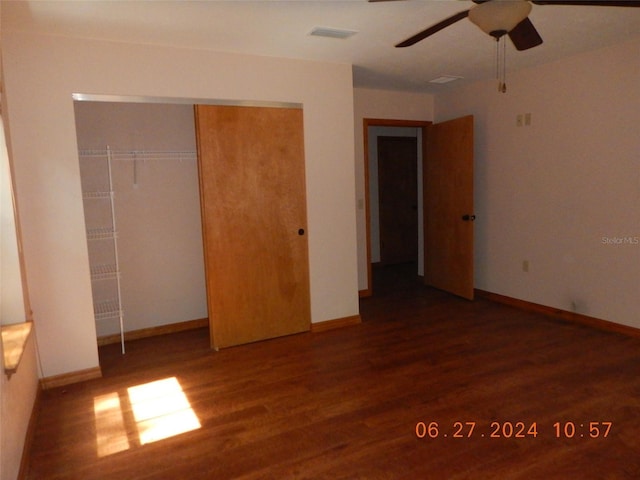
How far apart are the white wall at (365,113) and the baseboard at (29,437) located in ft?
11.0

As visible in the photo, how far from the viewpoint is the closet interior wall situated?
12.6ft

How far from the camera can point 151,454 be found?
2.26 meters

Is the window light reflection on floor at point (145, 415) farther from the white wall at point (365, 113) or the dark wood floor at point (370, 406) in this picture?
the white wall at point (365, 113)

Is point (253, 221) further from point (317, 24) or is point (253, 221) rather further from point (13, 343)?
point (13, 343)

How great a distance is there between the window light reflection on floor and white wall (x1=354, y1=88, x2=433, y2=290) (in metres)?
2.74

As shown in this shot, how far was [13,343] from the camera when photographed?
7.60 ft

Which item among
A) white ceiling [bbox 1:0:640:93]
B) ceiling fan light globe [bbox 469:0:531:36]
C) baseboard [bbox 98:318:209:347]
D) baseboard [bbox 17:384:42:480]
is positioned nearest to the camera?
ceiling fan light globe [bbox 469:0:531:36]

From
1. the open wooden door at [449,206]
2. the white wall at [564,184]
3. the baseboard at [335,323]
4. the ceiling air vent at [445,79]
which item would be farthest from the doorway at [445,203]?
the baseboard at [335,323]

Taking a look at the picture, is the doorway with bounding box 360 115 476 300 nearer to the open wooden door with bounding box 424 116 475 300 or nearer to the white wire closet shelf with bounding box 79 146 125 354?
the open wooden door with bounding box 424 116 475 300

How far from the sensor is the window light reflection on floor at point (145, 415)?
242 centimetres

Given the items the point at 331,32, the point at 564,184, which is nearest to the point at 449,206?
the point at 564,184

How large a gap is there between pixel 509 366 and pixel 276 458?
1847 millimetres

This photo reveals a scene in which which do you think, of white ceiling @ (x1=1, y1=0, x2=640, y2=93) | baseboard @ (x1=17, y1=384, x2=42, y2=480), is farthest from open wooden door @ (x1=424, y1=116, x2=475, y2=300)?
baseboard @ (x1=17, y1=384, x2=42, y2=480)

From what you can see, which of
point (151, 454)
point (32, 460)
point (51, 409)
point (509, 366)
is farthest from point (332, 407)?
point (51, 409)
